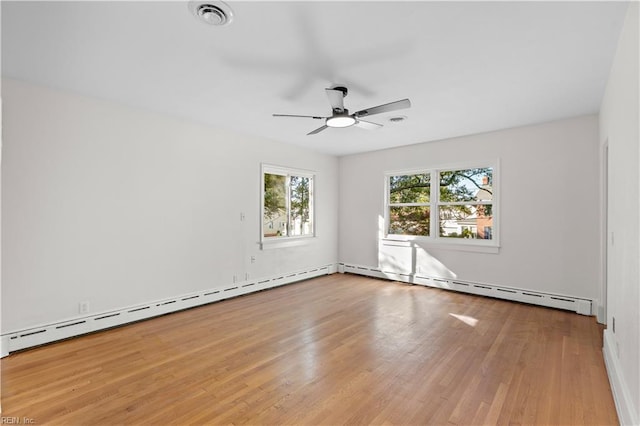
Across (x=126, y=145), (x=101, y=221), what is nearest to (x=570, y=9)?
(x=126, y=145)

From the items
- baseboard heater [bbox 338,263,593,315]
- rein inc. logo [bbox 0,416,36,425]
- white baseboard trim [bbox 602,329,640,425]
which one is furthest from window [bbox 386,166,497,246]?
rein inc. logo [bbox 0,416,36,425]

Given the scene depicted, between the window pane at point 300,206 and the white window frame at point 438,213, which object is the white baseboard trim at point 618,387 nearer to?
the white window frame at point 438,213

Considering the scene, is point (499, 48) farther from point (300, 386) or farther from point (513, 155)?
point (300, 386)

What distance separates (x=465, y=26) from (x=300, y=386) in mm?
2922

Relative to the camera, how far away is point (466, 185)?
529 centimetres

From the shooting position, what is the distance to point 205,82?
311 centimetres

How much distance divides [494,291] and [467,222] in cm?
118

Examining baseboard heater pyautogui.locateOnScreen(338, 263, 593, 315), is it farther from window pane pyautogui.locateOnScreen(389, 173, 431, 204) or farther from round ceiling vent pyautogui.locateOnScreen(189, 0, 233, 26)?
round ceiling vent pyautogui.locateOnScreen(189, 0, 233, 26)

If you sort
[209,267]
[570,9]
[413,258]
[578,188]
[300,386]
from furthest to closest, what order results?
[413,258] → [209,267] → [578,188] → [300,386] → [570,9]

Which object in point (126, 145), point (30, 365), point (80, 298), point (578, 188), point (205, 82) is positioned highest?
point (205, 82)

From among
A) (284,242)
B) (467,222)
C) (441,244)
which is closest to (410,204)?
(441,244)

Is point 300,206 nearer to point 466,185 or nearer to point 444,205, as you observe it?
point 444,205

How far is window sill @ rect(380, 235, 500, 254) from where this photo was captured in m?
4.95

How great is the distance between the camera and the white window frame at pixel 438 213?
4883 mm
